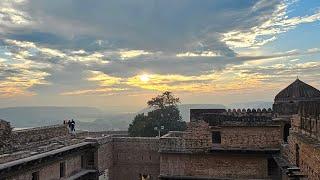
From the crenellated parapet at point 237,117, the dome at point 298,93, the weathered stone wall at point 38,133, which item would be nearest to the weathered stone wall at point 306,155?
the crenellated parapet at point 237,117

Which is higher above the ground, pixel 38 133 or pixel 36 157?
pixel 38 133

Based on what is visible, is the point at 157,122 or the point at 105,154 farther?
the point at 157,122

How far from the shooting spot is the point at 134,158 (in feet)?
99.6

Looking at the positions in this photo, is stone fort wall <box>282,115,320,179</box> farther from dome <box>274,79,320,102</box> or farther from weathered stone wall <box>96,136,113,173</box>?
weathered stone wall <box>96,136,113,173</box>

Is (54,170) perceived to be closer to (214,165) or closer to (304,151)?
(214,165)

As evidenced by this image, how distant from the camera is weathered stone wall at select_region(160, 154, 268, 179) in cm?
2619

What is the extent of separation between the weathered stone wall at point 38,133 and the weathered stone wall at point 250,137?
32.9 ft

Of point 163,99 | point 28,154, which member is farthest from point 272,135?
point 163,99

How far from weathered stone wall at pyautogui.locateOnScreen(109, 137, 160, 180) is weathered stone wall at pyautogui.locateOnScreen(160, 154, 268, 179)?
2.48 m

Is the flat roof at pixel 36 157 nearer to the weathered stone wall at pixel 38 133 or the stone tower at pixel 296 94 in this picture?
the weathered stone wall at pixel 38 133

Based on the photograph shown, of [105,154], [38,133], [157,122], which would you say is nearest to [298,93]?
[105,154]

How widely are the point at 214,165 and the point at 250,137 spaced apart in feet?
9.68

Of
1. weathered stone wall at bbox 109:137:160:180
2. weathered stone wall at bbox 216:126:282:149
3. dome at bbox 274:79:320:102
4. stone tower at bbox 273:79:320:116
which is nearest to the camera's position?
weathered stone wall at bbox 216:126:282:149

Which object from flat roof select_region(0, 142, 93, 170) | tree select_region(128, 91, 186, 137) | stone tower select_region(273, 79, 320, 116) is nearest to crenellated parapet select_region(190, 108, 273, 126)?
stone tower select_region(273, 79, 320, 116)
